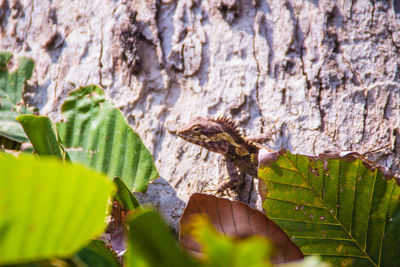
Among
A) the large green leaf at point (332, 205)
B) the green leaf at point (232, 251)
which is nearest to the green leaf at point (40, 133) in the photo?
the large green leaf at point (332, 205)

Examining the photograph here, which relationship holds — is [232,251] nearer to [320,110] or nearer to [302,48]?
[320,110]

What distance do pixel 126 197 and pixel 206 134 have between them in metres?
Answer: 1.02

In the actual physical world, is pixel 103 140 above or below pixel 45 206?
below

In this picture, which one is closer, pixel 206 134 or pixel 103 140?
pixel 103 140

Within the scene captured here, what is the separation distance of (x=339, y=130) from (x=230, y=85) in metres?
0.67

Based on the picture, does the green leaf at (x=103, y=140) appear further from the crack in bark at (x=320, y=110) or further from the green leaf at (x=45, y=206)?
the green leaf at (x=45, y=206)

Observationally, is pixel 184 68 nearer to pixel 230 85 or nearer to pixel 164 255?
pixel 230 85

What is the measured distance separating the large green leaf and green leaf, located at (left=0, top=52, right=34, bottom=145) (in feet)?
4.61

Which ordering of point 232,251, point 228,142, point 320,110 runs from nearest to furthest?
point 232,251
point 320,110
point 228,142

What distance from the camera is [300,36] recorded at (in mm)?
2203

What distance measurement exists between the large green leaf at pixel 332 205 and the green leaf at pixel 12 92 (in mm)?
1404

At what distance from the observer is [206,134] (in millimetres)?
2270

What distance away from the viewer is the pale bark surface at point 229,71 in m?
2.00

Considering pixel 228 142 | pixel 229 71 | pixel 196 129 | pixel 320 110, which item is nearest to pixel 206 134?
pixel 196 129
